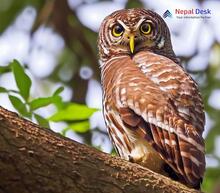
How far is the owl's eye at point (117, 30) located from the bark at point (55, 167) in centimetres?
184

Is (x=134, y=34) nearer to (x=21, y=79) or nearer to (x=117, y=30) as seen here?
(x=117, y=30)

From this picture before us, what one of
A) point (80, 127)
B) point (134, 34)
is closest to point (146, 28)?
point (134, 34)

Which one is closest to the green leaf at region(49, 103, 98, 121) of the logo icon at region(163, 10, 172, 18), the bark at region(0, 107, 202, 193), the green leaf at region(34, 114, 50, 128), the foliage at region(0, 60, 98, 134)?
the foliage at region(0, 60, 98, 134)

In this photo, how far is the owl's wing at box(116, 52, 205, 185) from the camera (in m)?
3.50

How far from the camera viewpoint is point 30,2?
6547 mm

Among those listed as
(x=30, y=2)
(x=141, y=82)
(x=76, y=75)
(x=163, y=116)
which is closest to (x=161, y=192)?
(x=163, y=116)

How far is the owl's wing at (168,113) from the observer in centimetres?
350

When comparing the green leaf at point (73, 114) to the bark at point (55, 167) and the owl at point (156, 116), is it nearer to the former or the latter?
the owl at point (156, 116)

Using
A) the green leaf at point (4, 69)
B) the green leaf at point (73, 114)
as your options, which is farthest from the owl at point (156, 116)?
the green leaf at point (4, 69)

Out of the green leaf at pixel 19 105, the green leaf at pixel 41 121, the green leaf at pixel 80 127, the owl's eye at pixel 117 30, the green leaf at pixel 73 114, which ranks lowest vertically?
the green leaf at pixel 80 127

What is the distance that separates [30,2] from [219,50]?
158cm

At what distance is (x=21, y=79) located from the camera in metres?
4.18

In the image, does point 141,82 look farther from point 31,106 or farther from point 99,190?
point 99,190

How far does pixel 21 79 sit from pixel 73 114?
438mm
